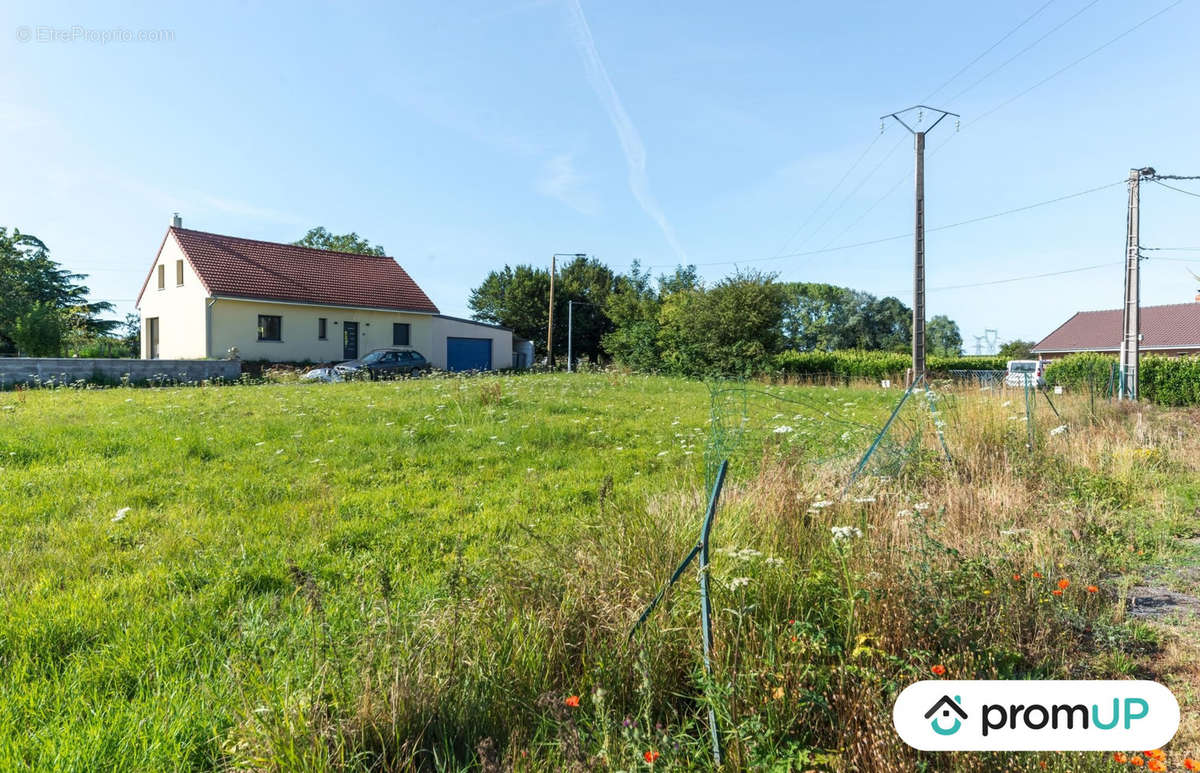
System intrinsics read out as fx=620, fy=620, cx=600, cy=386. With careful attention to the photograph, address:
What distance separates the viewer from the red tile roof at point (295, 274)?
2538 cm

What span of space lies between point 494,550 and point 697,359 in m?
24.9

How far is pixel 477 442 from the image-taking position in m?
7.88

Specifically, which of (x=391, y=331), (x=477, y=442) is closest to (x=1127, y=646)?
(x=477, y=442)

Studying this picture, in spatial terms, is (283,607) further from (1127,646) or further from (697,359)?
(697,359)

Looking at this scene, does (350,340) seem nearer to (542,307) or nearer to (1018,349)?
(542,307)

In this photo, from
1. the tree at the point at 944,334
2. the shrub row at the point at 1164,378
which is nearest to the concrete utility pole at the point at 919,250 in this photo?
the shrub row at the point at 1164,378

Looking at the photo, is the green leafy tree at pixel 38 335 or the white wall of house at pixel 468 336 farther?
the white wall of house at pixel 468 336

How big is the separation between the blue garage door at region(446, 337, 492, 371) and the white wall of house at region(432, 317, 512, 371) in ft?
0.75

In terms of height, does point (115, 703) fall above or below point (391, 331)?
below

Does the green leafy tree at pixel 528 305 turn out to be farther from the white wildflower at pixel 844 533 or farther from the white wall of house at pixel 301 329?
the white wildflower at pixel 844 533

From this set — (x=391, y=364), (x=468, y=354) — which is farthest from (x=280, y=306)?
(x=468, y=354)

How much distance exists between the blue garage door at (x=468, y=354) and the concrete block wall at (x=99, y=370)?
12.2m

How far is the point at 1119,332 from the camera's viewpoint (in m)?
46.0

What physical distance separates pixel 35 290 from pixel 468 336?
98.0 ft
